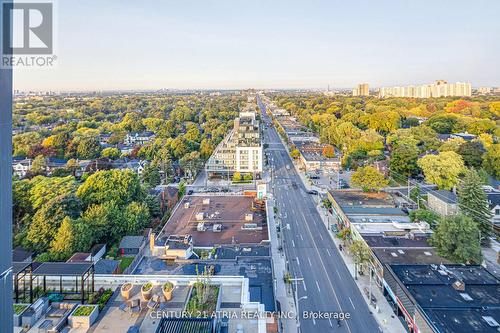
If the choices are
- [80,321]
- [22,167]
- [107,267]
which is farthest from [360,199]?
[22,167]

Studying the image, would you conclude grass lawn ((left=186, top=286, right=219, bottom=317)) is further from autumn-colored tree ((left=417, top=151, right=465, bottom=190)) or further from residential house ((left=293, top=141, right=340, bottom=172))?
residential house ((left=293, top=141, right=340, bottom=172))

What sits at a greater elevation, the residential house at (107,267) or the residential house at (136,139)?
the residential house at (136,139)

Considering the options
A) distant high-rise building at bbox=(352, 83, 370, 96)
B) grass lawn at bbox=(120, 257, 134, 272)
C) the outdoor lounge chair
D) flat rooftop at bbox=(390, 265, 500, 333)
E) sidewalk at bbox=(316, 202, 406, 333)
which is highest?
distant high-rise building at bbox=(352, 83, 370, 96)

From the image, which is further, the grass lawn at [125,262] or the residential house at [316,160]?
the residential house at [316,160]

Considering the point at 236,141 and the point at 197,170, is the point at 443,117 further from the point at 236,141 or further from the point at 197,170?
the point at 197,170

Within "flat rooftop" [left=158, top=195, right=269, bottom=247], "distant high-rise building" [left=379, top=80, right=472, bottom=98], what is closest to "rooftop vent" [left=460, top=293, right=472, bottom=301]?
"flat rooftop" [left=158, top=195, right=269, bottom=247]

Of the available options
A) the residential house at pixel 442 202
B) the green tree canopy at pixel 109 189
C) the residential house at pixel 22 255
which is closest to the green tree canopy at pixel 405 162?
the residential house at pixel 442 202

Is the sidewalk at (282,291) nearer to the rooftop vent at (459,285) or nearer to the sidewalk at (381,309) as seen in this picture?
the sidewalk at (381,309)

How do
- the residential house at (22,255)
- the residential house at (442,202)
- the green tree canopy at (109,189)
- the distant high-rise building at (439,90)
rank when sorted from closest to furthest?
the residential house at (22,255)
the green tree canopy at (109,189)
the residential house at (442,202)
the distant high-rise building at (439,90)
